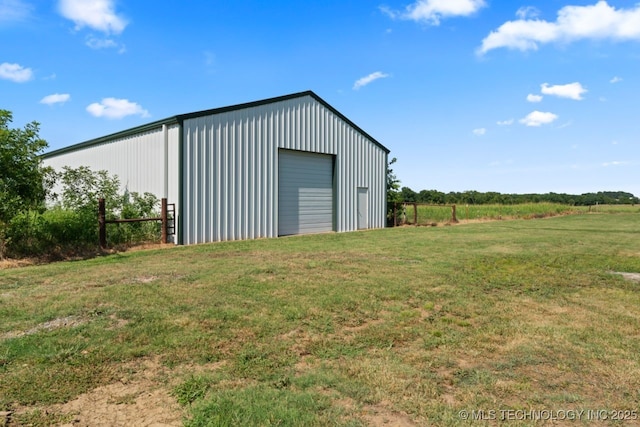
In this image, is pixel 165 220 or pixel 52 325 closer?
pixel 52 325

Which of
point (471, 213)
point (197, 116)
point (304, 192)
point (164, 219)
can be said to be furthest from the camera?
A: point (471, 213)

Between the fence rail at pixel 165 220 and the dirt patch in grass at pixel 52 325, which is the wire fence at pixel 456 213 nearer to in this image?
the fence rail at pixel 165 220

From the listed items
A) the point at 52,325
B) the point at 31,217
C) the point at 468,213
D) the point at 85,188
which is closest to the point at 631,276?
the point at 52,325

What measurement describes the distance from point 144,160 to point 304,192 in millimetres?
6236

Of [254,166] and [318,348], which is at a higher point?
[254,166]

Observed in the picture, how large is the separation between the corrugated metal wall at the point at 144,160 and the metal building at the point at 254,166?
0.12ft

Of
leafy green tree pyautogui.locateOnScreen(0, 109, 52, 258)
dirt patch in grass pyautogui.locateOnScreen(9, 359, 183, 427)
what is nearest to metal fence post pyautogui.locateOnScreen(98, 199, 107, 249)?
leafy green tree pyautogui.locateOnScreen(0, 109, 52, 258)

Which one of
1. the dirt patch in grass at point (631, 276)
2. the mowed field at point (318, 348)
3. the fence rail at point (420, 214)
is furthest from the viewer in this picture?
the fence rail at point (420, 214)

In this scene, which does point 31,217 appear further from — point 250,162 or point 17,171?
point 250,162

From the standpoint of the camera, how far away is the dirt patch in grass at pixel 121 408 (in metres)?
2.52

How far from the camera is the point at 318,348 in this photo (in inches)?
146

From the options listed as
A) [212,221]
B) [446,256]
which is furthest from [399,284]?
[212,221]

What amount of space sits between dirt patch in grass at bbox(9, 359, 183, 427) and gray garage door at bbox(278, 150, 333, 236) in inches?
506

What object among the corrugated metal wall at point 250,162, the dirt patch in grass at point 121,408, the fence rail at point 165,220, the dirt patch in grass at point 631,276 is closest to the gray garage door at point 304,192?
the corrugated metal wall at point 250,162
